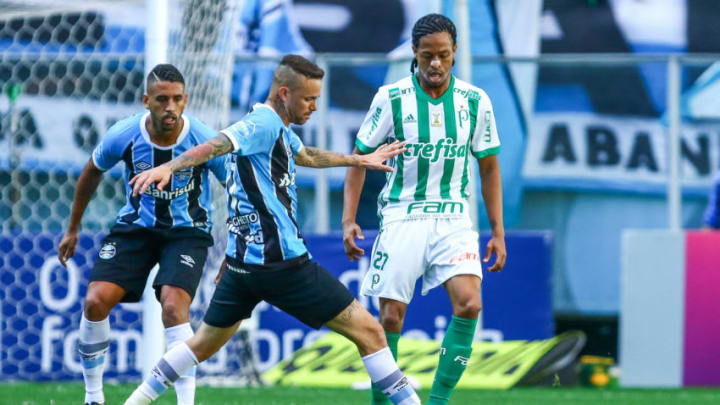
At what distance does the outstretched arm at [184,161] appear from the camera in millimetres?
4965

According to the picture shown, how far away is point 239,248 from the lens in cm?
556

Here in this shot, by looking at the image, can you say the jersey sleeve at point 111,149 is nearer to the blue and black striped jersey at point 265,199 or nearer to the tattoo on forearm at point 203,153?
the blue and black striped jersey at point 265,199

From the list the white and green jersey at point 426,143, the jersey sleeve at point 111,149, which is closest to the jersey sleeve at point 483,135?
the white and green jersey at point 426,143

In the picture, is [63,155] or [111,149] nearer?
[111,149]

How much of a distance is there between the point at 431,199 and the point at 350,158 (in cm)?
57

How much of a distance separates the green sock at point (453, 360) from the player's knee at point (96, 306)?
5.75 feet

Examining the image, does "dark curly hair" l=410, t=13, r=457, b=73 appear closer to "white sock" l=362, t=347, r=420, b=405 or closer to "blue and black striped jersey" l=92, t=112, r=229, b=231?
"blue and black striped jersey" l=92, t=112, r=229, b=231

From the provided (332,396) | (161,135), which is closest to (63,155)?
(332,396)

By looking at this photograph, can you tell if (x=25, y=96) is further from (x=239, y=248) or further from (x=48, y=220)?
(x=239, y=248)

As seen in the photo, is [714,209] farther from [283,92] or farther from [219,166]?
[283,92]

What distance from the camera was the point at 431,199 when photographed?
612cm

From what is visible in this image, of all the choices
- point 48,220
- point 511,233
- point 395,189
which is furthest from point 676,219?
point 48,220

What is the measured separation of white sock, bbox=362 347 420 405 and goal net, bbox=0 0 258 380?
395 centimetres

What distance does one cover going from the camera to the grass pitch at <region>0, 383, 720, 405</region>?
25.8 feet
